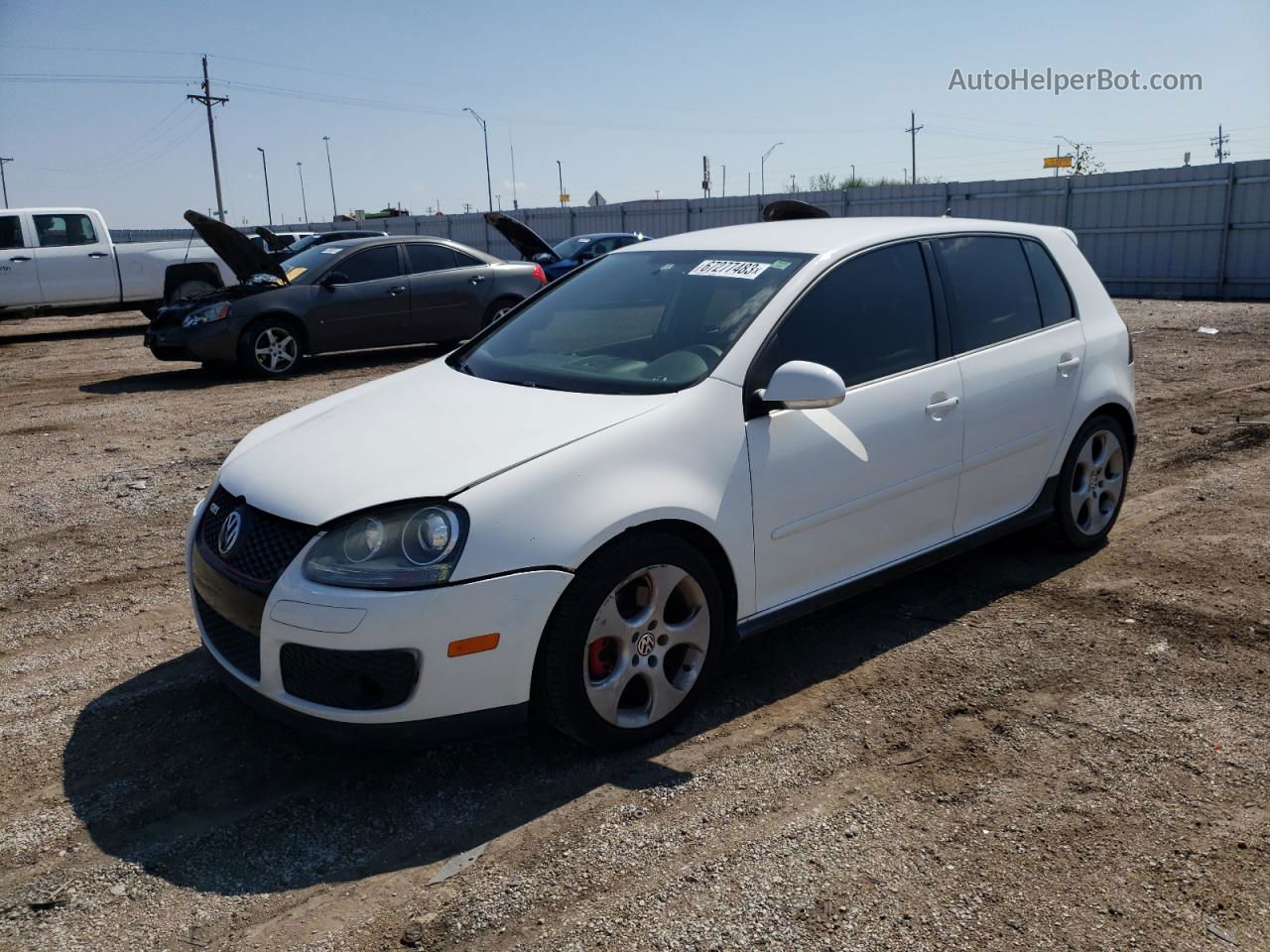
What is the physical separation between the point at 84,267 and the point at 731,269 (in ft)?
51.2

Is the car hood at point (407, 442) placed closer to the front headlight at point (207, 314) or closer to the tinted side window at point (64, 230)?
the front headlight at point (207, 314)

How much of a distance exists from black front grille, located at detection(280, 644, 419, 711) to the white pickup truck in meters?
14.9

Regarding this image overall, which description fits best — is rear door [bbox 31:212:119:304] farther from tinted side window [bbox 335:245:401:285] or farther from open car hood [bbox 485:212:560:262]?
open car hood [bbox 485:212:560:262]

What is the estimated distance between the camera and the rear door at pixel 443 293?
40.8ft

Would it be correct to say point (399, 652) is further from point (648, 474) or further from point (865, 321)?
point (865, 321)

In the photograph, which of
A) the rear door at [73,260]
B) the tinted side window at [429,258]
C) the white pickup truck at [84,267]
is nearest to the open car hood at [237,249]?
the tinted side window at [429,258]

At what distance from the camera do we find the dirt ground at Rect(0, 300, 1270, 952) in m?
2.66

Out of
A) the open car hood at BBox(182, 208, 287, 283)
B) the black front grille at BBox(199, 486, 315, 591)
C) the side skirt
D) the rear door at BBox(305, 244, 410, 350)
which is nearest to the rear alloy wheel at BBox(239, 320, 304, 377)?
the rear door at BBox(305, 244, 410, 350)

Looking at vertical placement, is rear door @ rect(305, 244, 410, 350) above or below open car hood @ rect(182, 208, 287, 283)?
below

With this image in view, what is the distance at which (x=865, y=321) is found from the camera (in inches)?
163

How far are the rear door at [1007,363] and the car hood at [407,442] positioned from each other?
61.4 inches

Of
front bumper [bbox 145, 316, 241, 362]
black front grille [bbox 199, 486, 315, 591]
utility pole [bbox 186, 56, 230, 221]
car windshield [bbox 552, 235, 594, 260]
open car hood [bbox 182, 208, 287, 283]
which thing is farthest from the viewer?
utility pole [bbox 186, 56, 230, 221]

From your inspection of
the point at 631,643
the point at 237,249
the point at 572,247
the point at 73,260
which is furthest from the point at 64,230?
the point at 631,643

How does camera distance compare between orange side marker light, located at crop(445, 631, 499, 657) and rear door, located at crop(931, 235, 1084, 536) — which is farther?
rear door, located at crop(931, 235, 1084, 536)
